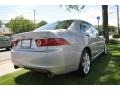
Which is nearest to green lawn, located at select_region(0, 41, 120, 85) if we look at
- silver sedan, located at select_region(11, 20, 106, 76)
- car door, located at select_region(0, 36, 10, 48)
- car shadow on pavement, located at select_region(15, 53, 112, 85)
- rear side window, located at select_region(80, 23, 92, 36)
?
car shadow on pavement, located at select_region(15, 53, 112, 85)

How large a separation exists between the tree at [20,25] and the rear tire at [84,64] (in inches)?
2657

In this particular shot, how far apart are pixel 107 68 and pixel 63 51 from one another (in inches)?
91.2

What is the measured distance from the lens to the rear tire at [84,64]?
558cm

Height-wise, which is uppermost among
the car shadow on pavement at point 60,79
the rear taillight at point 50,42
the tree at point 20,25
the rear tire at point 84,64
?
the tree at point 20,25

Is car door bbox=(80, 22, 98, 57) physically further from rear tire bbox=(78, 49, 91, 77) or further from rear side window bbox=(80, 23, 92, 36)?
rear tire bbox=(78, 49, 91, 77)

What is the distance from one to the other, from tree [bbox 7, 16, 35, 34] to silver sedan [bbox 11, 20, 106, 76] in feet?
223

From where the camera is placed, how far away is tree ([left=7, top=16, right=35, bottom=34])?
73.0 metres

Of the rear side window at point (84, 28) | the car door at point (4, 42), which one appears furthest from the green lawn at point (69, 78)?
the car door at point (4, 42)

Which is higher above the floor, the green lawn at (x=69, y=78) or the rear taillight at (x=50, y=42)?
the rear taillight at (x=50, y=42)

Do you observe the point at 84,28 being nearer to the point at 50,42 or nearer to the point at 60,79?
the point at 60,79

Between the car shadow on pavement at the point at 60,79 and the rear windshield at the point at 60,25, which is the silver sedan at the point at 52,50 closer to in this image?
the rear windshield at the point at 60,25

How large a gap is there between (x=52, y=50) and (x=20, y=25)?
70.0 metres
